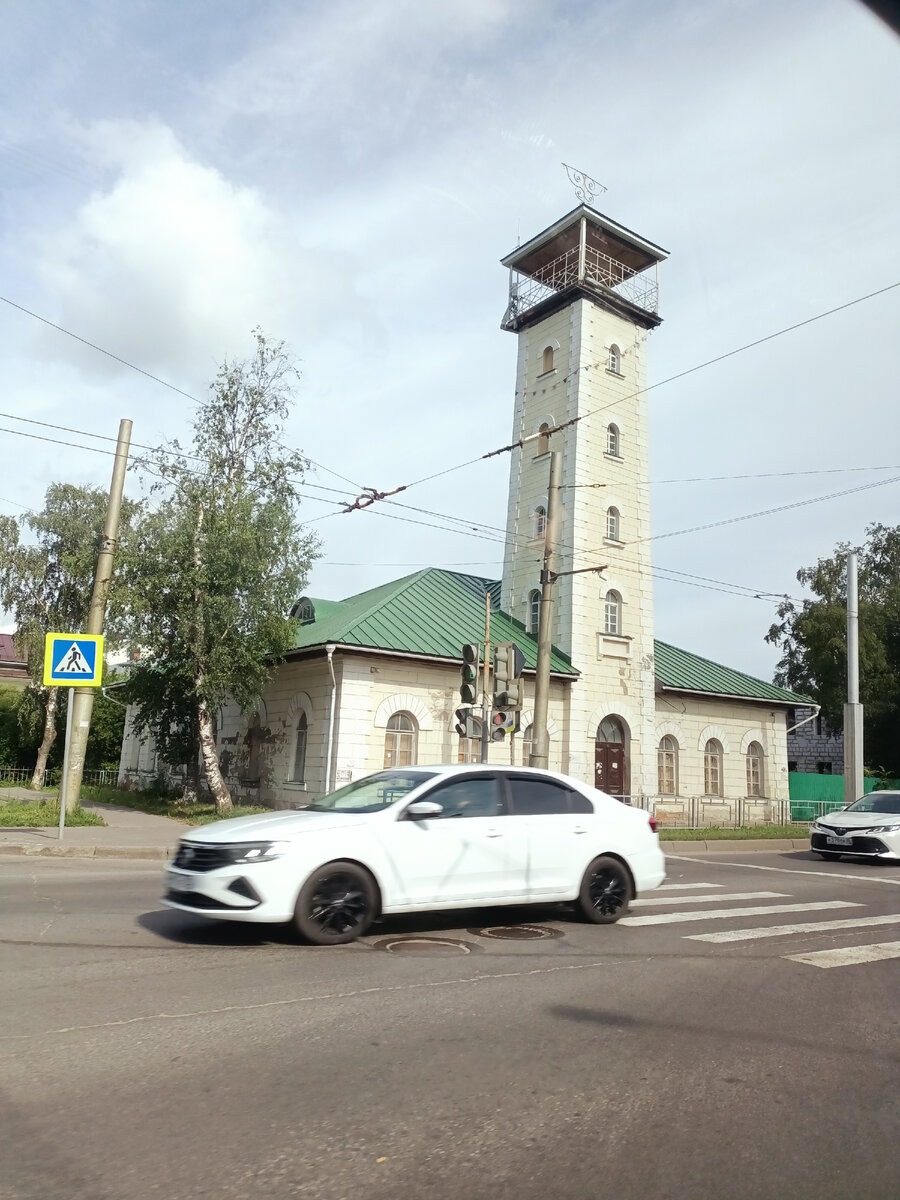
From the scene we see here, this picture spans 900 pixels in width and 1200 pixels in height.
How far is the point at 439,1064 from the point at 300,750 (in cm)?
2027

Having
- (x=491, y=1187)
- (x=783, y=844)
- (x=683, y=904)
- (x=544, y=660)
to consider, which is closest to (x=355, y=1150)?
(x=491, y=1187)

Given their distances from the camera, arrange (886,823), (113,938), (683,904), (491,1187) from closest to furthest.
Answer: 1. (491,1187)
2. (113,938)
3. (683,904)
4. (886,823)

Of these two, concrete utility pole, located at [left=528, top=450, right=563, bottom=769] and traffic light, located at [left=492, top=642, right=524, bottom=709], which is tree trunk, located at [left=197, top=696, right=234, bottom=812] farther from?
traffic light, located at [left=492, top=642, right=524, bottom=709]

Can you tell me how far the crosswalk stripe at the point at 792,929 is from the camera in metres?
8.41

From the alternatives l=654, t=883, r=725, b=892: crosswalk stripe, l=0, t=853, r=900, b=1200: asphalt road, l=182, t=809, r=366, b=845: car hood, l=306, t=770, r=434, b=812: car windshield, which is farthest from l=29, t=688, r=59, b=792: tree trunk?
l=182, t=809, r=366, b=845: car hood

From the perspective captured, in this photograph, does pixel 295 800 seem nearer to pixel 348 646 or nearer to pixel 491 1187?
pixel 348 646

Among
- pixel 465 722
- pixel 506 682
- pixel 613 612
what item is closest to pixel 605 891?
pixel 506 682

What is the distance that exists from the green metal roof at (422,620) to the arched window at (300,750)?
209 centimetres

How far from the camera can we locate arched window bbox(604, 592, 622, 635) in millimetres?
28294

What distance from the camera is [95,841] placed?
14.3 metres

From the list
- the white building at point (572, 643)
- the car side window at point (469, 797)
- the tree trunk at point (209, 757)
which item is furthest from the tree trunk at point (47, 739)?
the car side window at point (469, 797)

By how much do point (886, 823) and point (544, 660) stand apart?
710cm

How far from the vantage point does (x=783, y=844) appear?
863 inches

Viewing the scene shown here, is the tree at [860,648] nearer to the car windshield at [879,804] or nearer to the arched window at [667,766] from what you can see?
the arched window at [667,766]
